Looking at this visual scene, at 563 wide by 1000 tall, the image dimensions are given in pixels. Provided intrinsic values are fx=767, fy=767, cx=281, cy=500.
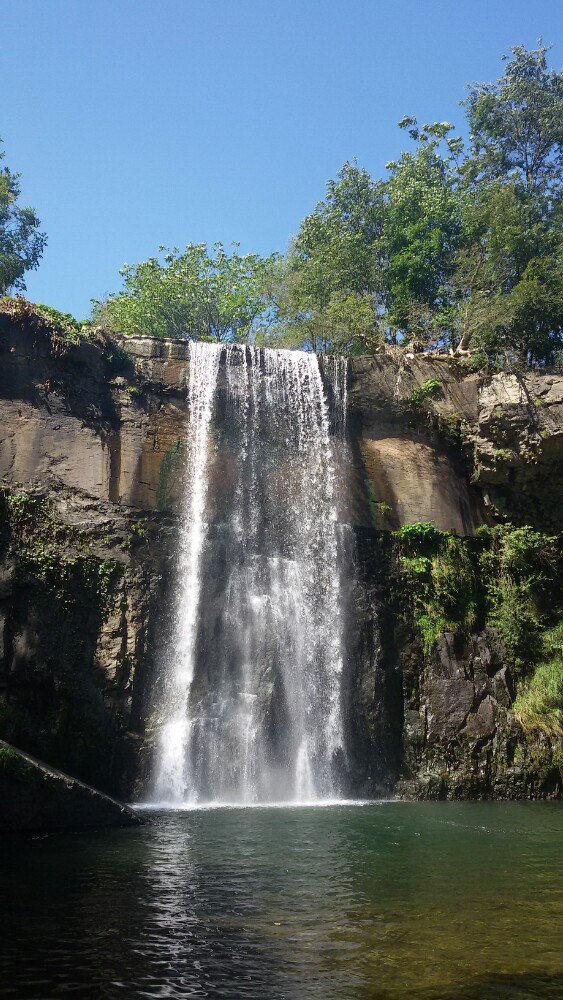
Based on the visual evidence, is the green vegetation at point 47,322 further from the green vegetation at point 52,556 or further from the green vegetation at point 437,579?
the green vegetation at point 437,579

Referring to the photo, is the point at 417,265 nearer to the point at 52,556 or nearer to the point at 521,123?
the point at 521,123

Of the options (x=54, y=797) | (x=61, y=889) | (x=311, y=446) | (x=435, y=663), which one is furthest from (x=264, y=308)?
(x=61, y=889)

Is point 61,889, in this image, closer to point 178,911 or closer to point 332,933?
point 178,911

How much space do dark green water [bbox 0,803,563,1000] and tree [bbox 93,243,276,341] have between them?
101ft

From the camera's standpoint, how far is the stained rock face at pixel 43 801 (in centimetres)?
1034

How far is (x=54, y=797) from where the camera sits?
34.8 feet

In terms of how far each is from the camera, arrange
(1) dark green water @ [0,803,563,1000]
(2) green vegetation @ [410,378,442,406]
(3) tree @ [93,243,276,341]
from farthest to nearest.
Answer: (3) tree @ [93,243,276,341], (2) green vegetation @ [410,378,442,406], (1) dark green water @ [0,803,563,1000]

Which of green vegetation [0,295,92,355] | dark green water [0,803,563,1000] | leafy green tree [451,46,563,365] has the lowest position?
dark green water [0,803,563,1000]

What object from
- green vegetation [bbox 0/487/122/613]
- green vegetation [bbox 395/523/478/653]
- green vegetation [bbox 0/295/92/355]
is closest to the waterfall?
green vegetation [bbox 395/523/478/653]

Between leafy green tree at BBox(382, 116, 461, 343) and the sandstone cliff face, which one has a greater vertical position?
leafy green tree at BBox(382, 116, 461, 343)

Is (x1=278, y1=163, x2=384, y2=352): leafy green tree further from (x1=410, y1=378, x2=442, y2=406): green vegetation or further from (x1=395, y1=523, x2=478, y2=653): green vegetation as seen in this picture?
(x1=395, y1=523, x2=478, y2=653): green vegetation

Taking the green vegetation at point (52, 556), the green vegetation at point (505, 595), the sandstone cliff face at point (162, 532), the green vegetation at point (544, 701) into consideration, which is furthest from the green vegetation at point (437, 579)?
the green vegetation at point (52, 556)

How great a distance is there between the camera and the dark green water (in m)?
4.61

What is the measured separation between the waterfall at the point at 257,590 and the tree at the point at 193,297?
17999 mm
